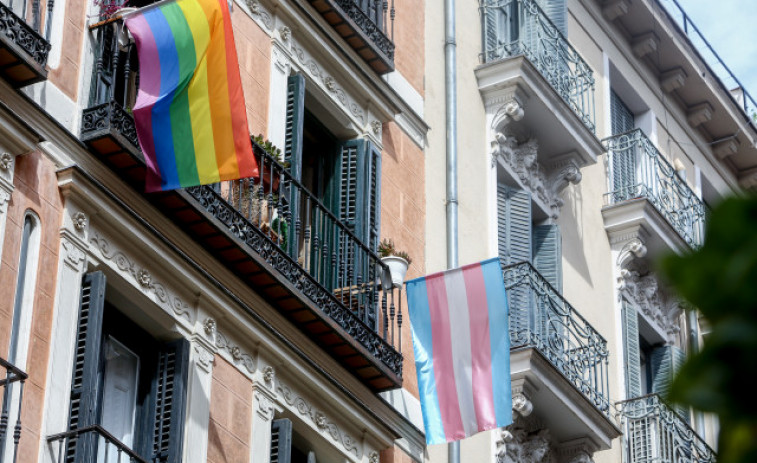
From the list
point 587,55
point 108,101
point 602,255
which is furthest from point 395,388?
point 587,55

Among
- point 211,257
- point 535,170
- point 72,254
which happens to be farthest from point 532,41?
point 72,254

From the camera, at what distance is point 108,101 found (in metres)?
→ 10.2

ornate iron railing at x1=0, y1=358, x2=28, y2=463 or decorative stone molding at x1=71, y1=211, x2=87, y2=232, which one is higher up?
decorative stone molding at x1=71, y1=211, x2=87, y2=232

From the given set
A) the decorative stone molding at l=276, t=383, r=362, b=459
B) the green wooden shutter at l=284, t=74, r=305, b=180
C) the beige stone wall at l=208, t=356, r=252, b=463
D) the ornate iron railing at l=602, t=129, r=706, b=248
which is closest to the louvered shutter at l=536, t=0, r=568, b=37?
the ornate iron railing at l=602, t=129, r=706, b=248

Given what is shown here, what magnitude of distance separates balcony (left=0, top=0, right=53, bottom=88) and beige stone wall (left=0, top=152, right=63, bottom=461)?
20.2 inches

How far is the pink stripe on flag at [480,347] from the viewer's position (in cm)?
1269

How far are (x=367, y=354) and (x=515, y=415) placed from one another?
3.63 m

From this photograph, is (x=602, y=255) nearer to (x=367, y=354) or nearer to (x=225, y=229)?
(x=367, y=354)

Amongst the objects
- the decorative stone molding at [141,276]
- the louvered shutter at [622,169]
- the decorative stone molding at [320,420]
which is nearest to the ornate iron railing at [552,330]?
the louvered shutter at [622,169]

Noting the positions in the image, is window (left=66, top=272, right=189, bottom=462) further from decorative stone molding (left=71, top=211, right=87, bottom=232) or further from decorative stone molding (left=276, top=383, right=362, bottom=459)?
decorative stone molding (left=276, top=383, right=362, bottom=459)

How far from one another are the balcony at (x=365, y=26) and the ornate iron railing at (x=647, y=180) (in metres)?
5.96

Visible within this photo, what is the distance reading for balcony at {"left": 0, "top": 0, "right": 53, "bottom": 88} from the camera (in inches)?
368

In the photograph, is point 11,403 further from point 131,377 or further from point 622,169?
point 622,169

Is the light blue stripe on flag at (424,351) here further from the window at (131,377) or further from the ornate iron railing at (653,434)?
the ornate iron railing at (653,434)
